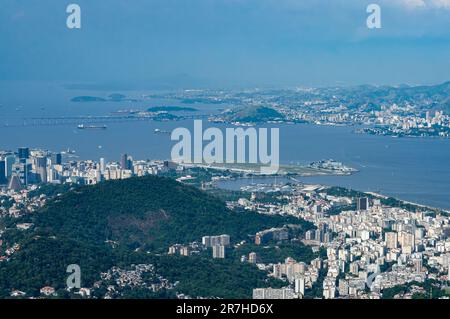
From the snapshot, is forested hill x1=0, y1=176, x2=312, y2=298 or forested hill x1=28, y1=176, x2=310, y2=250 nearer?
forested hill x1=0, y1=176, x2=312, y2=298

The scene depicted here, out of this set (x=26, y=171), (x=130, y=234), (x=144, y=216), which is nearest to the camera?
(x=130, y=234)

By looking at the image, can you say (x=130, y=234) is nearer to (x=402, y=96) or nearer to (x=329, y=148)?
(x=329, y=148)

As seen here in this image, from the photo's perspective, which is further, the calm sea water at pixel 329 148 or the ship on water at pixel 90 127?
the ship on water at pixel 90 127

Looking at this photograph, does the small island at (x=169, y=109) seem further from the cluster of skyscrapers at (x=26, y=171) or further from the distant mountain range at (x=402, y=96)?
the cluster of skyscrapers at (x=26, y=171)

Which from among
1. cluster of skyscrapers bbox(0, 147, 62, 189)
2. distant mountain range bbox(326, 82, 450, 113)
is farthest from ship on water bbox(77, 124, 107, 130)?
distant mountain range bbox(326, 82, 450, 113)

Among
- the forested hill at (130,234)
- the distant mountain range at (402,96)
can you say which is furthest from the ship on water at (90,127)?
the forested hill at (130,234)

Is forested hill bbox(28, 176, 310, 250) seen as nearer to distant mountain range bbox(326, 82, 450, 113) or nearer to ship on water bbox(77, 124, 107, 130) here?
ship on water bbox(77, 124, 107, 130)

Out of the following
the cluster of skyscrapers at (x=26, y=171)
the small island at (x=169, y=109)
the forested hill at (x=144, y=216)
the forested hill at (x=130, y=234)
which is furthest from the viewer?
the small island at (x=169, y=109)

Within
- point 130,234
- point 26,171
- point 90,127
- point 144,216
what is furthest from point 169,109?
point 130,234
